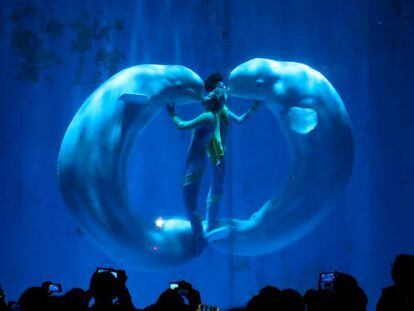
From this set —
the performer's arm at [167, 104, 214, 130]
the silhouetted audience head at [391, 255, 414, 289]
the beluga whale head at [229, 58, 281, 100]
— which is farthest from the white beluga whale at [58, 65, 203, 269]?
the silhouetted audience head at [391, 255, 414, 289]

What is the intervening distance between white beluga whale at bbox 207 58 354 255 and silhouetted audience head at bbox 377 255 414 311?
3.01m

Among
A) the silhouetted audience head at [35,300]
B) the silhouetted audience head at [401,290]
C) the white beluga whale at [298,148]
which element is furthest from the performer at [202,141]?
the silhouetted audience head at [401,290]

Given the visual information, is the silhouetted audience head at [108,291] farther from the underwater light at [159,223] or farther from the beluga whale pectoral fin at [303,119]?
the beluga whale pectoral fin at [303,119]

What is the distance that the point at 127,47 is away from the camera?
10227 millimetres

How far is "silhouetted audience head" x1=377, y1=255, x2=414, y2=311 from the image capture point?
2514 millimetres

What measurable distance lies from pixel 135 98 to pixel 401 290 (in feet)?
11.7

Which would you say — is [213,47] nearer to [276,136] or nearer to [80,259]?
[276,136]

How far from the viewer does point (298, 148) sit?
232 inches

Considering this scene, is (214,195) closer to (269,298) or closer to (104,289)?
(104,289)

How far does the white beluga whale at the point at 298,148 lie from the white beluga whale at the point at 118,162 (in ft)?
1.95

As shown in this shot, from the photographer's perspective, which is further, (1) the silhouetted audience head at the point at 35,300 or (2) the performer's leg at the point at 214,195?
(2) the performer's leg at the point at 214,195

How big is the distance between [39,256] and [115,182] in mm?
5448

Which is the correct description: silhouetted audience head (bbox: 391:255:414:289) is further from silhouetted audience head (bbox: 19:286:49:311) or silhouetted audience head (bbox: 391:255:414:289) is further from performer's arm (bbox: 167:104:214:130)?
performer's arm (bbox: 167:104:214:130)

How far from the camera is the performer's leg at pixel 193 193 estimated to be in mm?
5738
